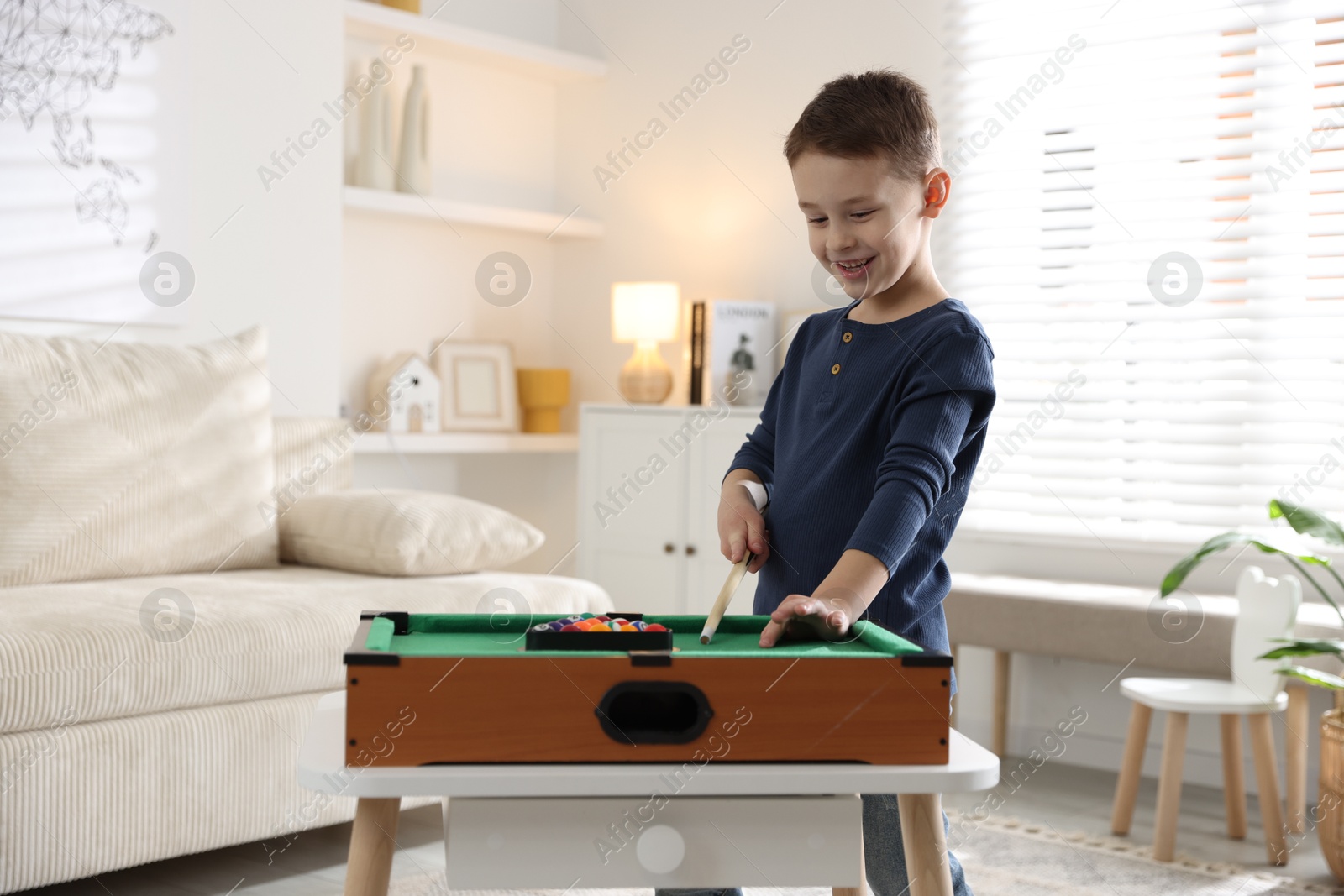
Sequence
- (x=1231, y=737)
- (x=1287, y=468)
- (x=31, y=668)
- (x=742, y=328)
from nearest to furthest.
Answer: (x=31, y=668)
(x=1231, y=737)
(x=1287, y=468)
(x=742, y=328)

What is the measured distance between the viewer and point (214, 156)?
3229 mm

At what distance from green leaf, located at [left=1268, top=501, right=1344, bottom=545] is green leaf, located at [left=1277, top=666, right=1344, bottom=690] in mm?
260

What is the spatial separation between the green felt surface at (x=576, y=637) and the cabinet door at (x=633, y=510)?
8.17 feet

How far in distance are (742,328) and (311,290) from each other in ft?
4.13

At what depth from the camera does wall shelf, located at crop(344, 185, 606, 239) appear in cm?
381

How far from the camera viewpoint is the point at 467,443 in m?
4.07

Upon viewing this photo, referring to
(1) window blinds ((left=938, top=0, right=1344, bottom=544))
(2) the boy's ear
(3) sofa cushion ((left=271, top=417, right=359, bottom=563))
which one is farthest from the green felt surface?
(1) window blinds ((left=938, top=0, right=1344, bottom=544))

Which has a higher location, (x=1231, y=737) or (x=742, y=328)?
(x=742, y=328)

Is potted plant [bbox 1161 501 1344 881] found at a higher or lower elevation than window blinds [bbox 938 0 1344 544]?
lower

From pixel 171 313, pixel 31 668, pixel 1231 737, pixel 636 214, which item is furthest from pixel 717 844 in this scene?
pixel 636 214

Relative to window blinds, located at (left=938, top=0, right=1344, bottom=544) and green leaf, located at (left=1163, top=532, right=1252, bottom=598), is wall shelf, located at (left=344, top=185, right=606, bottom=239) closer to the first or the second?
window blinds, located at (left=938, top=0, right=1344, bottom=544)

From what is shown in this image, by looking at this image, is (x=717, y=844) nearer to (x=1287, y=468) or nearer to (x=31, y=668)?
Result: (x=31, y=668)

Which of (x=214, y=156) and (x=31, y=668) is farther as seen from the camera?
(x=214, y=156)

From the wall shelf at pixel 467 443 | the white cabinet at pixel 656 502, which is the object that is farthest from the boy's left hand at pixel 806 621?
the wall shelf at pixel 467 443
